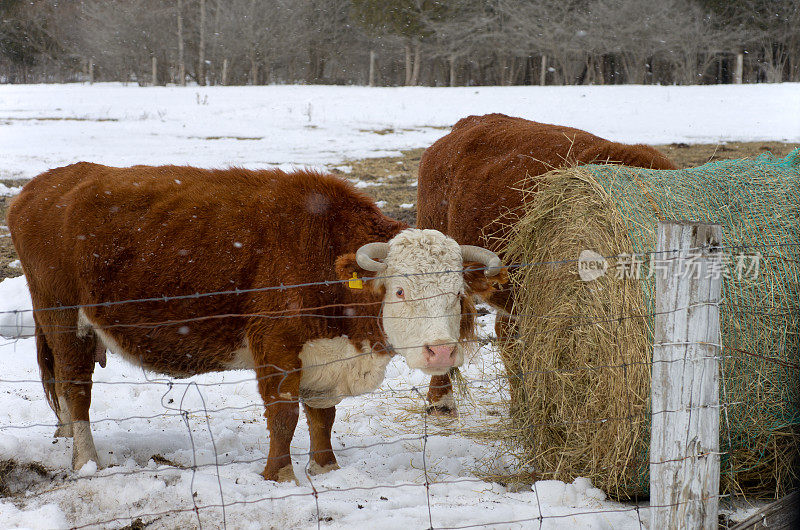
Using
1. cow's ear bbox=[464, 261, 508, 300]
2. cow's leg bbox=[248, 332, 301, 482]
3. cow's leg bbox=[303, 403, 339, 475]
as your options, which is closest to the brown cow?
cow's ear bbox=[464, 261, 508, 300]

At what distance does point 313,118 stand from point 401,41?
1721 centimetres

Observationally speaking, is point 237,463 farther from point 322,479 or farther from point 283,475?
point 322,479

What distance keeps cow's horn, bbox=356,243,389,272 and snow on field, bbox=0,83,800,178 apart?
10.1m

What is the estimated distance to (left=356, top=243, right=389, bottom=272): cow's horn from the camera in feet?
13.3

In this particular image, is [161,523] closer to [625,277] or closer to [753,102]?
[625,277]

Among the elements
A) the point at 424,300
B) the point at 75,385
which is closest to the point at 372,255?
the point at 424,300

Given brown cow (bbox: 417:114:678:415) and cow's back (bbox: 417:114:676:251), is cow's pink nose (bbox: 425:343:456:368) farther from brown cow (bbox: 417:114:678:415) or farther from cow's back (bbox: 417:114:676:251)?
cow's back (bbox: 417:114:676:251)

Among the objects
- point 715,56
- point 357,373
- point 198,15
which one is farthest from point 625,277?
point 198,15

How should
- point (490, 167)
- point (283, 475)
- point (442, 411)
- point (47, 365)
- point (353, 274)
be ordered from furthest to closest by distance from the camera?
point (490, 167) < point (442, 411) < point (47, 365) < point (283, 475) < point (353, 274)

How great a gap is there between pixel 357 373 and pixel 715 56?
1476 inches

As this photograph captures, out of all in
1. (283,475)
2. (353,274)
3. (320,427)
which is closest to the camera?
(353,274)

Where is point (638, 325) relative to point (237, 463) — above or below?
above

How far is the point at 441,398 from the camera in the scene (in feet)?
19.5

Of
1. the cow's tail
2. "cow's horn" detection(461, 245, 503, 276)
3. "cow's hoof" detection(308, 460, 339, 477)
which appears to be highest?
"cow's horn" detection(461, 245, 503, 276)
